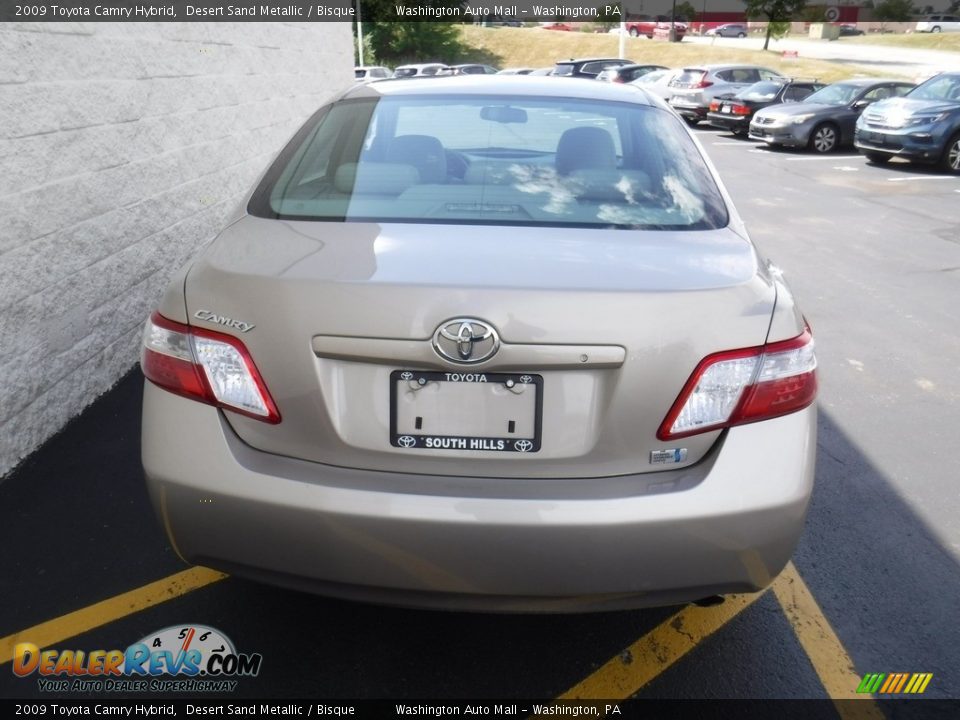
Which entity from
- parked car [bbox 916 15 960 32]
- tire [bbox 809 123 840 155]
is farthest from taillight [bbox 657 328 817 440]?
parked car [bbox 916 15 960 32]

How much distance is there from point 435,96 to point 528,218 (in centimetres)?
104

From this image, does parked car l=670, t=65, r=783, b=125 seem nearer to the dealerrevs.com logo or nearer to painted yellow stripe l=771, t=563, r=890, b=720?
painted yellow stripe l=771, t=563, r=890, b=720

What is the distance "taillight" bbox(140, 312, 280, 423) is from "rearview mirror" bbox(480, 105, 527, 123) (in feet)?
4.92

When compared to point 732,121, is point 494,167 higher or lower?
higher

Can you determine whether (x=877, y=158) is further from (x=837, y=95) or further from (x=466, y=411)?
(x=466, y=411)

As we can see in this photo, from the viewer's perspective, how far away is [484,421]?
193cm

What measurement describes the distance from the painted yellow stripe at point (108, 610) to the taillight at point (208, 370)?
0.84m

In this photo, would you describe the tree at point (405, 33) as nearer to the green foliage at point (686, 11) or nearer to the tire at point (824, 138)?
the tire at point (824, 138)

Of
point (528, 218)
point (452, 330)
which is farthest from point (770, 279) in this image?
point (452, 330)

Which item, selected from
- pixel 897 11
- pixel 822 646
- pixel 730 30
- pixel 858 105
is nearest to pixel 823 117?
pixel 858 105

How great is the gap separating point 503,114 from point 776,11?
5051cm

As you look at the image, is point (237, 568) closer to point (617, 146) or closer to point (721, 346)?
point (721, 346)

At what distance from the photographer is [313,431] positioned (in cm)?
198

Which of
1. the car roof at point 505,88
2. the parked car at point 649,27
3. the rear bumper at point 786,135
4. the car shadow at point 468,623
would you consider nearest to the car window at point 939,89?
the rear bumper at point 786,135
